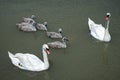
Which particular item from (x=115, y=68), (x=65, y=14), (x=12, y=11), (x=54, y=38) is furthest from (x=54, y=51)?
(x=12, y=11)

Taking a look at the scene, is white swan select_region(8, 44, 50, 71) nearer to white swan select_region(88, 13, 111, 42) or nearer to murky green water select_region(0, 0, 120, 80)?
murky green water select_region(0, 0, 120, 80)

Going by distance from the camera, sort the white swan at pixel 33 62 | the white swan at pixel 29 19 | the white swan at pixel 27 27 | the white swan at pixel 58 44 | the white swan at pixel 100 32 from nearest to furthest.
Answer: the white swan at pixel 33 62, the white swan at pixel 58 44, the white swan at pixel 100 32, the white swan at pixel 27 27, the white swan at pixel 29 19

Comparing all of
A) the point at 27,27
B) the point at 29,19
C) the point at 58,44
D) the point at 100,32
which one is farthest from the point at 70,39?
the point at 29,19

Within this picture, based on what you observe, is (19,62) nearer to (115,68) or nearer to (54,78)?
(54,78)

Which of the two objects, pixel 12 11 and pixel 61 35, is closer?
pixel 61 35

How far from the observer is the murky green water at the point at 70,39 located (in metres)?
8.18

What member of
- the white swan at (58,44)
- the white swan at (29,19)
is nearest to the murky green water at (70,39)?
the white swan at (58,44)

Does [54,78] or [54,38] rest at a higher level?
[54,38]

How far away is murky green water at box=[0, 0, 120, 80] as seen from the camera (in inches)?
322

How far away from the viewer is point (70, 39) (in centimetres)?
1012

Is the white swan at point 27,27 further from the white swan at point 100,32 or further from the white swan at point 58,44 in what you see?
the white swan at point 100,32

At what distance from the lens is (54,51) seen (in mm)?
9297

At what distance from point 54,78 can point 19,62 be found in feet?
4.14

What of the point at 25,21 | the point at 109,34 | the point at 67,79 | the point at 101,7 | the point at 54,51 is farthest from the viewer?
the point at 101,7
